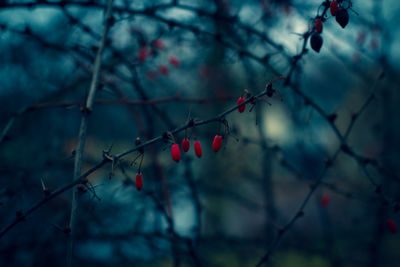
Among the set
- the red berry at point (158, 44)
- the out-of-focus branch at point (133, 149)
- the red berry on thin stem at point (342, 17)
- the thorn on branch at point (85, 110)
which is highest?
the red berry at point (158, 44)

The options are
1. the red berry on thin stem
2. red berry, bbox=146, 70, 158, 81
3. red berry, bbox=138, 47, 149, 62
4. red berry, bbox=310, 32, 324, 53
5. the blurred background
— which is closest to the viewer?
the red berry on thin stem

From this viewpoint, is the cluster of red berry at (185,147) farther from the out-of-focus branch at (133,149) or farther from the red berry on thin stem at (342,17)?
the red berry on thin stem at (342,17)

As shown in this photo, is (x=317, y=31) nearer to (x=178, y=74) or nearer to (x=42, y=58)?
(x=42, y=58)

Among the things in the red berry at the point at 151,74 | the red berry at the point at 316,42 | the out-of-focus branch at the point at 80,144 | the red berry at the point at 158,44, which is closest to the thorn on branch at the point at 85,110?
the out-of-focus branch at the point at 80,144

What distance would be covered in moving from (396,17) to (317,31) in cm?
359

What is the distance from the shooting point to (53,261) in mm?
3119

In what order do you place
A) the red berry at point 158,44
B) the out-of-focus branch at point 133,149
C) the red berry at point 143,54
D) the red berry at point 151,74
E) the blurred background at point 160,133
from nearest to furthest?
the out-of-focus branch at point 133,149 → the blurred background at point 160,133 → the red berry at point 143,54 → the red berry at point 158,44 → the red berry at point 151,74

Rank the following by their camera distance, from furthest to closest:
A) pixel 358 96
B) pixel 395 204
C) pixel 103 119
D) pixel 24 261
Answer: pixel 358 96 < pixel 103 119 < pixel 24 261 < pixel 395 204

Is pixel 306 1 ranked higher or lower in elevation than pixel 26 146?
higher

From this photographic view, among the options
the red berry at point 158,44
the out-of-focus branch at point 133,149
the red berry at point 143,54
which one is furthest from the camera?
the red berry at point 158,44

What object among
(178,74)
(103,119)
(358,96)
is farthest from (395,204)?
(358,96)

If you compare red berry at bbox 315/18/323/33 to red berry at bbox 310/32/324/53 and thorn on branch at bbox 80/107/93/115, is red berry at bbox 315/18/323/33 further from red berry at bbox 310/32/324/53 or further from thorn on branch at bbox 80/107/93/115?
thorn on branch at bbox 80/107/93/115

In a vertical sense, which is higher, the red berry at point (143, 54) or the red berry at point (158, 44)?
the red berry at point (158, 44)

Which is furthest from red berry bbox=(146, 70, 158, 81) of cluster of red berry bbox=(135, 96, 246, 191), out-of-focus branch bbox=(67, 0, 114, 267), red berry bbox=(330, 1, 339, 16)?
red berry bbox=(330, 1, 339, 16)
